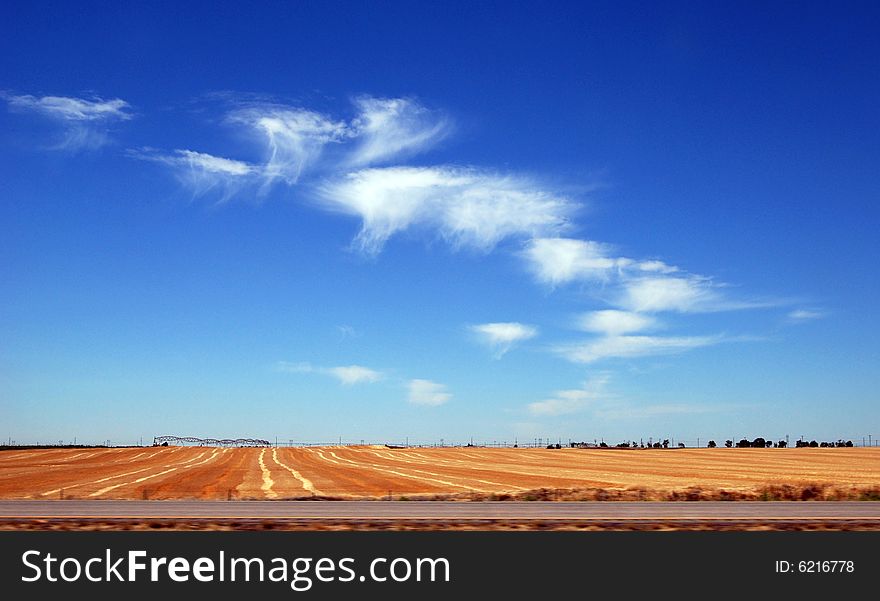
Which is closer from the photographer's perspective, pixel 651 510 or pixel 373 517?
pixel 373 517

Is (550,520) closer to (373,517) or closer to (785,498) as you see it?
(373,517)

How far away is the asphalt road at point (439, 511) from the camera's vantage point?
31.2 meters

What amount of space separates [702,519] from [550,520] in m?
6.26

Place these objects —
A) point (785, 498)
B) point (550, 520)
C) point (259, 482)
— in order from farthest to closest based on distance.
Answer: point (259, 482), point (785, 498), point (550, 520)

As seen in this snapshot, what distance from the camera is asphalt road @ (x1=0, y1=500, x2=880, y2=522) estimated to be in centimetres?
3119

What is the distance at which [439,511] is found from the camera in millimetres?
33844
